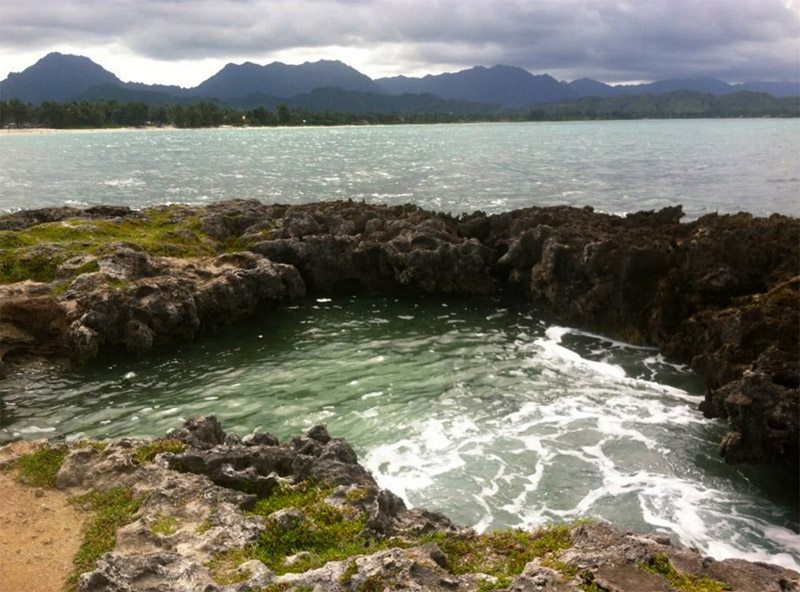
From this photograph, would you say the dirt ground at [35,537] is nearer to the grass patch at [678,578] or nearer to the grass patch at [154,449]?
the grass patch at [154,449]

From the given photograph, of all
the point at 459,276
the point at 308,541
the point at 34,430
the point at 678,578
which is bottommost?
the point at 34,430

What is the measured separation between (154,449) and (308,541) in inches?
222

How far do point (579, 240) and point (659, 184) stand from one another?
56.0 metres

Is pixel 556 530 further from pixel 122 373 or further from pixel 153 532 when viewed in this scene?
pixel 122 373

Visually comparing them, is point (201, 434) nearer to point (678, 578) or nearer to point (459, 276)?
point (678, 578)

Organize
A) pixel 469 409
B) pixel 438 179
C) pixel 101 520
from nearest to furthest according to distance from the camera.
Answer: pixel 101 520 < pixel 469 409 < pixel 438 179

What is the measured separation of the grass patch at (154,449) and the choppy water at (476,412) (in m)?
5.13

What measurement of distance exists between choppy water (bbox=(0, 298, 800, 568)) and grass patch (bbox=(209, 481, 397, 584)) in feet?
16.2

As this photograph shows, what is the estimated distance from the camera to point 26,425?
2025 cm

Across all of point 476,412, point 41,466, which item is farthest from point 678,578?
point 41,466

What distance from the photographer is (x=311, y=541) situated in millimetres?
11188

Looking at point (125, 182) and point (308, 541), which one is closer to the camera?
point (308, 541)

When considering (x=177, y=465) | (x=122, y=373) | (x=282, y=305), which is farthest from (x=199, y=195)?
(x=177, y=465)

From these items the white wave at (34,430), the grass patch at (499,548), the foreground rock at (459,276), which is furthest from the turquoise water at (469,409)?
the grass patch at (499,548)
